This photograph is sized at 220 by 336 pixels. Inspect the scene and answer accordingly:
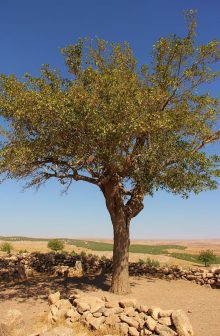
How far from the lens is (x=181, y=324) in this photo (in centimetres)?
1415

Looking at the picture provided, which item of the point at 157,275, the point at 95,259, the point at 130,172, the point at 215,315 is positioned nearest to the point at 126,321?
the point at 215,315

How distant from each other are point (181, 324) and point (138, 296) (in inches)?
327

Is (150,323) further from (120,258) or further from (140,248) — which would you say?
(140,248)

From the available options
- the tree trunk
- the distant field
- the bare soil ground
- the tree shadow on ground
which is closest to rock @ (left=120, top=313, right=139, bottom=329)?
the bare soil ground

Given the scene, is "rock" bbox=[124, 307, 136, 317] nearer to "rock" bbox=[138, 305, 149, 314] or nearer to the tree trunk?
"rock" bbox=[138, 305, 149, 314]

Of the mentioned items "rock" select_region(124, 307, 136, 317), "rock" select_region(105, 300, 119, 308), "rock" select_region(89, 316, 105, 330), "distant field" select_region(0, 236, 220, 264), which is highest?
"distant field" select_region(0, 236, 220, 264)

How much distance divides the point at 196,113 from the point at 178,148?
3135 millimetres

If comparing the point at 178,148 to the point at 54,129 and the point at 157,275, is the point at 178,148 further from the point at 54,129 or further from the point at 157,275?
Answer: the point at 157,275

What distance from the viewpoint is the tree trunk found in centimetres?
2220

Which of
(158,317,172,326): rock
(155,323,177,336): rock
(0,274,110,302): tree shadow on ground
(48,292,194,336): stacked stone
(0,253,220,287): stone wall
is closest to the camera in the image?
(155,323,177,336): rock

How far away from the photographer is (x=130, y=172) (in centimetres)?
2145

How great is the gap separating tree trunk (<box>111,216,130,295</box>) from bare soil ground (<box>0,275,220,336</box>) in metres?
0.62

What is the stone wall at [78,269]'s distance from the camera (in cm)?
2745

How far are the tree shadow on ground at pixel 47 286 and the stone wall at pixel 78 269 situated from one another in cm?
147
